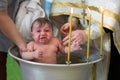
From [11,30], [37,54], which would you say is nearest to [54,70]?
[37,54]

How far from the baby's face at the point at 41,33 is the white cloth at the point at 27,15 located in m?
0.06

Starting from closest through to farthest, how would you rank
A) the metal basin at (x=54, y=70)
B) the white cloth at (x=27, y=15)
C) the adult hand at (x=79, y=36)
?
the metal basin at (x=54, y=70) → the adult hand at (x=79, y=36) → the white cloth at (x=27, y=15)

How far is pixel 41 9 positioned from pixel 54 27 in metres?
0.08

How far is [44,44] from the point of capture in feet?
2.95

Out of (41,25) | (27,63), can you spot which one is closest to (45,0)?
(41,25)

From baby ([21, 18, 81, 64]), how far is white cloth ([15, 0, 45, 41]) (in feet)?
0.17

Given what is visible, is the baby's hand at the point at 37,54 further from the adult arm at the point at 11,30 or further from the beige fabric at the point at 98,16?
the beige fabric at the point at 98,16

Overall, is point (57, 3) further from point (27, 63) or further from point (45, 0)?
point (27, 63)

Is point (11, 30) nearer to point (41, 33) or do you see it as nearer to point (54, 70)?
point (41, 33)

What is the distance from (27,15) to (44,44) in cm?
14

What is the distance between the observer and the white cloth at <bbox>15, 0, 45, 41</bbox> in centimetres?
94

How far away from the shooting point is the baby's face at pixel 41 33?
877 mm

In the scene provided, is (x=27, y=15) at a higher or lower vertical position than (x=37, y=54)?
higher

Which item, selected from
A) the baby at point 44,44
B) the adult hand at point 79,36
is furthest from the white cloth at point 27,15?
the adult hand at point 79,36
